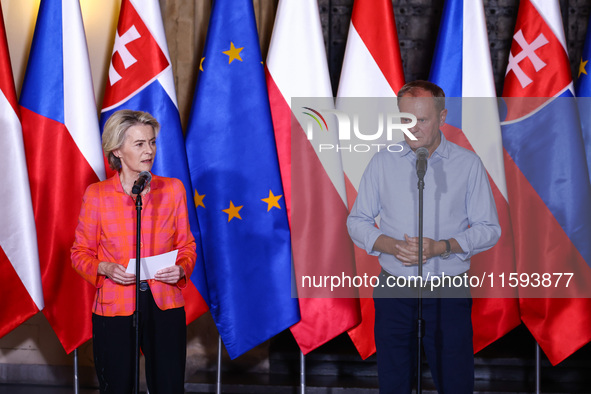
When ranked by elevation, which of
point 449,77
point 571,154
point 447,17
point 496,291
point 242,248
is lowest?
point 496,291

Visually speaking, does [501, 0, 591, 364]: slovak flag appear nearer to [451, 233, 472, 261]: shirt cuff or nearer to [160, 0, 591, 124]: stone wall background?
[160, 0, 591, 124]: stone wall background

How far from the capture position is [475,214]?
2939mm

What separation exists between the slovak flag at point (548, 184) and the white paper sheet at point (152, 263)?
2006 mm

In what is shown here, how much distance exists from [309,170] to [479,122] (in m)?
0.97

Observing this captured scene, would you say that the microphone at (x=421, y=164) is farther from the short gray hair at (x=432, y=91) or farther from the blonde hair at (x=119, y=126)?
the blonde hair at (x=119, y=126)

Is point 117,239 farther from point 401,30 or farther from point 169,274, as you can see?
point 401,30

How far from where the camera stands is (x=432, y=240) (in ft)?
9.52

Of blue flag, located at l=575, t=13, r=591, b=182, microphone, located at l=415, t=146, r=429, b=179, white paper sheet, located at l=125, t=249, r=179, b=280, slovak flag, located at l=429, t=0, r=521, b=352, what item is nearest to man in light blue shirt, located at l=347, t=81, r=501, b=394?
microphone, located at l=415, t=146, r=429, b=179

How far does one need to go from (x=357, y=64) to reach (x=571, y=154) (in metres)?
1.26

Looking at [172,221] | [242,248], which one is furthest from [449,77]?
[172,221]

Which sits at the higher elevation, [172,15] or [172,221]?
[172,15]

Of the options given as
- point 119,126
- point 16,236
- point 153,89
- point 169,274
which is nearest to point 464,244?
point 169,274

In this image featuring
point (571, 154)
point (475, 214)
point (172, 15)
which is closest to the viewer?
point (475, 214)

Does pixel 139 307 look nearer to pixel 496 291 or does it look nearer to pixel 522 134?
pixel 496 291
